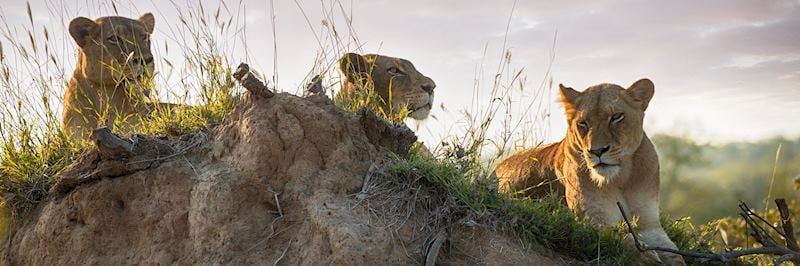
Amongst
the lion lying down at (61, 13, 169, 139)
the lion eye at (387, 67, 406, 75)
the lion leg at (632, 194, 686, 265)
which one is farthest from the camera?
the lion eye at (387, 67, 406, 75)

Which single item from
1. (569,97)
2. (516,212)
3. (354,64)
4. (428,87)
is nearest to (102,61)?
(354,64)

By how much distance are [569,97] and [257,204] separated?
2.53 m

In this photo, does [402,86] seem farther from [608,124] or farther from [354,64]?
[608,124]

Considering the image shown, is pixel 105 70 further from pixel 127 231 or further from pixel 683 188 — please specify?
pixel 683 188

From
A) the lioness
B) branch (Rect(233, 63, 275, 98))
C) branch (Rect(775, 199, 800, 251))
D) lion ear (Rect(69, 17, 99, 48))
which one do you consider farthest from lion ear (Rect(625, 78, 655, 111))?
lion ear (Rect(69, 17, 99, 48))

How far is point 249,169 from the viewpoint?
15.5 feet

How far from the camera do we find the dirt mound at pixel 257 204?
14.6 feet

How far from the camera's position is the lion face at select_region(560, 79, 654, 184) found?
5863 millimetres

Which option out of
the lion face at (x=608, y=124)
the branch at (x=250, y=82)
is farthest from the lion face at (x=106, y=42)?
the lion face at (x=608, y=124)

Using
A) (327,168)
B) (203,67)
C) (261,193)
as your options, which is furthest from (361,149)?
(203,67)

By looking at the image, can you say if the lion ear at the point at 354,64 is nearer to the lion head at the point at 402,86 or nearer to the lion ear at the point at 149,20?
the lion head at the point at 402,86

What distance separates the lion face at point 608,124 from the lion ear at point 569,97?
0.02 meters

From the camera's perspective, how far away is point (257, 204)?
15.3 feet

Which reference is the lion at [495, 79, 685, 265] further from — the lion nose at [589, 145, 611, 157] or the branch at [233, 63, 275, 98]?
the branch at [233, 63, 275, 98]
